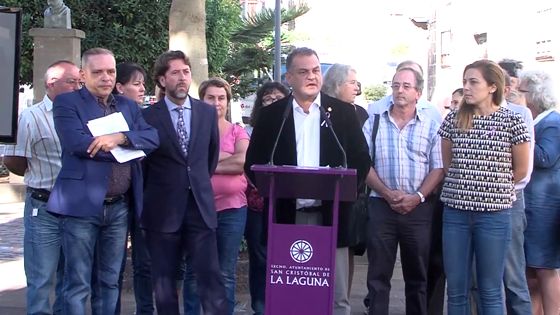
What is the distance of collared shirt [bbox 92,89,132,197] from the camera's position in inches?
203

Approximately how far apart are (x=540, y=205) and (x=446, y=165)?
3.23 ft

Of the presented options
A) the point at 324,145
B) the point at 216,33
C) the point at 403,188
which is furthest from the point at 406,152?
the point at 216,33

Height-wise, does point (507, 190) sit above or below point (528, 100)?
below

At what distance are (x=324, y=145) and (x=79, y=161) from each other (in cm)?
158

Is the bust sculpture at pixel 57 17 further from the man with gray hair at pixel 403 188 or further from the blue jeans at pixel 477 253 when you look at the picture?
the blue jeans at pixel 477 253

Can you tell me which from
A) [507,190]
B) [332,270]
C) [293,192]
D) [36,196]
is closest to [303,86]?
[293,192]

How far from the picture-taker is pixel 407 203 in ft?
18.8

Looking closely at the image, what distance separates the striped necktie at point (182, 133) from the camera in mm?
5391

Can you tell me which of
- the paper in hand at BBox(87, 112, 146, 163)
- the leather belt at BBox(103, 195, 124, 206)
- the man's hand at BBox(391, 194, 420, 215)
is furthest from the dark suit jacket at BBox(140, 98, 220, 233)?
the man's hand at BBox(391, 194, 420, 215)

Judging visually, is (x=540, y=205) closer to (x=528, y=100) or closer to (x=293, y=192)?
(x=528, y=100)

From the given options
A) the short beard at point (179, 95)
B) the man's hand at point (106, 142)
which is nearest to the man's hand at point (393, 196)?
the short beard at point (179, 95)

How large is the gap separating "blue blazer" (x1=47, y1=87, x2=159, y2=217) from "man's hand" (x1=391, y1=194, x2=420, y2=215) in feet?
6.07

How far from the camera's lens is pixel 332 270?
4.64 meters

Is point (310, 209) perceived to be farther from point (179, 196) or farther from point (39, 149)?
point (39, 149)
